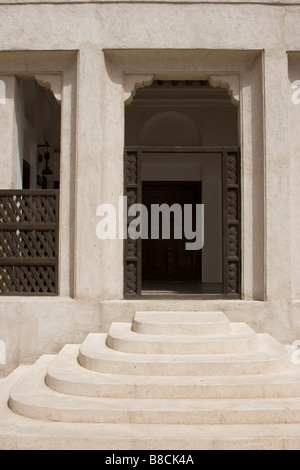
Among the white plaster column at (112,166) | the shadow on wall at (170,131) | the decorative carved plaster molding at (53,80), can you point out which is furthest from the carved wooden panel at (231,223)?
the shadow on wall at (170,131)

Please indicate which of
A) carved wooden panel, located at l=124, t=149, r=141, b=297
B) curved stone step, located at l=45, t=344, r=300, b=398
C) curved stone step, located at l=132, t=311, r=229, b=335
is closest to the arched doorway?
carved wooden panel, located at l=124, t=149, r=141, b=297

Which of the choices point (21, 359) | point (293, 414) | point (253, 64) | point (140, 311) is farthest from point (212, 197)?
point (293, 414)

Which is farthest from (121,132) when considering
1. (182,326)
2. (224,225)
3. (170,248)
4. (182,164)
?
(170,248)

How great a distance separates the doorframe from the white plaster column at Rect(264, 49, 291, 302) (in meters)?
0.45

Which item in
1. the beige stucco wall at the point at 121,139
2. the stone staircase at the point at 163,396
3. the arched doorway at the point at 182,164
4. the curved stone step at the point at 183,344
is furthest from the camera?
the arched doorway at the point at 182,164

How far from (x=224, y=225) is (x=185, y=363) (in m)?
2.33

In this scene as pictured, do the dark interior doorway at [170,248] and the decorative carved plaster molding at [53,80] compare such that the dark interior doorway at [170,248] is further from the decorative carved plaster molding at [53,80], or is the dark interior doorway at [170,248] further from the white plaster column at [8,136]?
the white plaster column at [8,136]

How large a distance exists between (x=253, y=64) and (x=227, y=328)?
3.76m

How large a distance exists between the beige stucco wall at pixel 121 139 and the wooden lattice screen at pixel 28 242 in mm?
156

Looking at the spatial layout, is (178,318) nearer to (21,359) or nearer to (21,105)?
(21,359)

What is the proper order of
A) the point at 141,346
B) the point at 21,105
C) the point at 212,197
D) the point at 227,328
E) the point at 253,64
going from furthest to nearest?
the point at 212,197
the point at 21,105
the point at 253,64
the point at 227,328
the point at 141,346

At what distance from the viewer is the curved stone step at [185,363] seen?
404 centimetres

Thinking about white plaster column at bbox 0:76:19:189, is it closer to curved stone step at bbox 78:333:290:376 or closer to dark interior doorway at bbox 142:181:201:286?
curved stone step at bbox 78:333:290:376

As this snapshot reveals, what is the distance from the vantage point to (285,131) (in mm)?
5566
